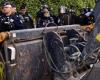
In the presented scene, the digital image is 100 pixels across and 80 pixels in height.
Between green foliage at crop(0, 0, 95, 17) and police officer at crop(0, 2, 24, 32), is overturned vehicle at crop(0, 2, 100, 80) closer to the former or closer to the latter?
police officer at crop(0, 2, 24, 32)

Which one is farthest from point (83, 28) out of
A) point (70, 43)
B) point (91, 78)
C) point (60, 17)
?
Answer: point (60, 17)

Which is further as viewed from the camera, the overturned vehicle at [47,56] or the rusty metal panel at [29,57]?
the rusty metal panel at [29,57]

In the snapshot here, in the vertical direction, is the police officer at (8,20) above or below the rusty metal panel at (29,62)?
above

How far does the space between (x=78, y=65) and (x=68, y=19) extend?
16.7 feet

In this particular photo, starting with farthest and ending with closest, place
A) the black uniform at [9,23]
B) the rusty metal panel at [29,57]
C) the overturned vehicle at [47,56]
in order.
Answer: the black uniform at [9,23] → the rusty metal panel at [29,57] → the overturned vehicle at [47,56]

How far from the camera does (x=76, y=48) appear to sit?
4258 millimetres

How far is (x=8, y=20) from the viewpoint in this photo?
5449 millimetres

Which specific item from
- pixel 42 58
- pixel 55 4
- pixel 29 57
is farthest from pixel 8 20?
pixel 55 4

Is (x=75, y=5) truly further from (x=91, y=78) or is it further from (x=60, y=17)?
(x=91, y=78)

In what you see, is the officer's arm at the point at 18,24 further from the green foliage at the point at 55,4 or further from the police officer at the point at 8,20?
the green foliage at the point at 55,4

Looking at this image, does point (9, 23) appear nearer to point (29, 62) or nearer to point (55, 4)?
point (29, 62)

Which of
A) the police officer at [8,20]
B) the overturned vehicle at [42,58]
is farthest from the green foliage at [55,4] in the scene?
A: the overturned vehicle at [42,58]

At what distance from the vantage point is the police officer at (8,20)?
520cm

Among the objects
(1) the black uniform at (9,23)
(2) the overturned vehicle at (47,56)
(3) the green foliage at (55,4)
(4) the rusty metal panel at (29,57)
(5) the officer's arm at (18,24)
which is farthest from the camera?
(3) the green foliage at (55,4)
